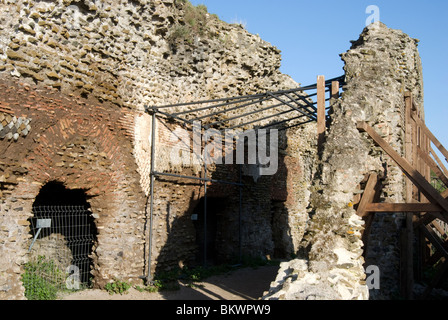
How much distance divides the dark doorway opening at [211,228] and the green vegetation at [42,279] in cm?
413

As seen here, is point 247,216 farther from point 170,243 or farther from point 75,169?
point 75,169

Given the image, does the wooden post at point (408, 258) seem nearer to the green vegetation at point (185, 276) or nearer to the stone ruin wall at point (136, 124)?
the stone ruin wall at point (136, 124)

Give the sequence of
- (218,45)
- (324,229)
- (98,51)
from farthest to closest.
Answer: (218,45), (98,51), (324,229)

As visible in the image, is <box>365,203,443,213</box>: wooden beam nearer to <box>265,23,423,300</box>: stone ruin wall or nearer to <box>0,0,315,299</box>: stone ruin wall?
<box>265,23,423,300</box>: stone ruin wall

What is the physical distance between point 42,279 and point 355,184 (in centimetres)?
564

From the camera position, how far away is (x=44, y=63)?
634 cm

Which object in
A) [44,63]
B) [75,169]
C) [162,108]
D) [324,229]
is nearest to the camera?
[324,229]

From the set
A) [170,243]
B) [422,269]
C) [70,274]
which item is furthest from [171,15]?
[422,269]

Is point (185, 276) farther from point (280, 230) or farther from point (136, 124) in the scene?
point (280, 230)

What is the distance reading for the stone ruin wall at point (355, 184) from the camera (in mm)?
4344

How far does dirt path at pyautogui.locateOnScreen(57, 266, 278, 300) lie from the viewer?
23.0ft

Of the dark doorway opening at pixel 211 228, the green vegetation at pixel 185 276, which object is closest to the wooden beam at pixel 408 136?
the green vegetation at pixel 185 276

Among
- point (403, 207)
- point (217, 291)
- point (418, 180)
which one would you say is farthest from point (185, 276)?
point (418, 180)

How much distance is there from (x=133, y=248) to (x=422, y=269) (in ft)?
21.7
